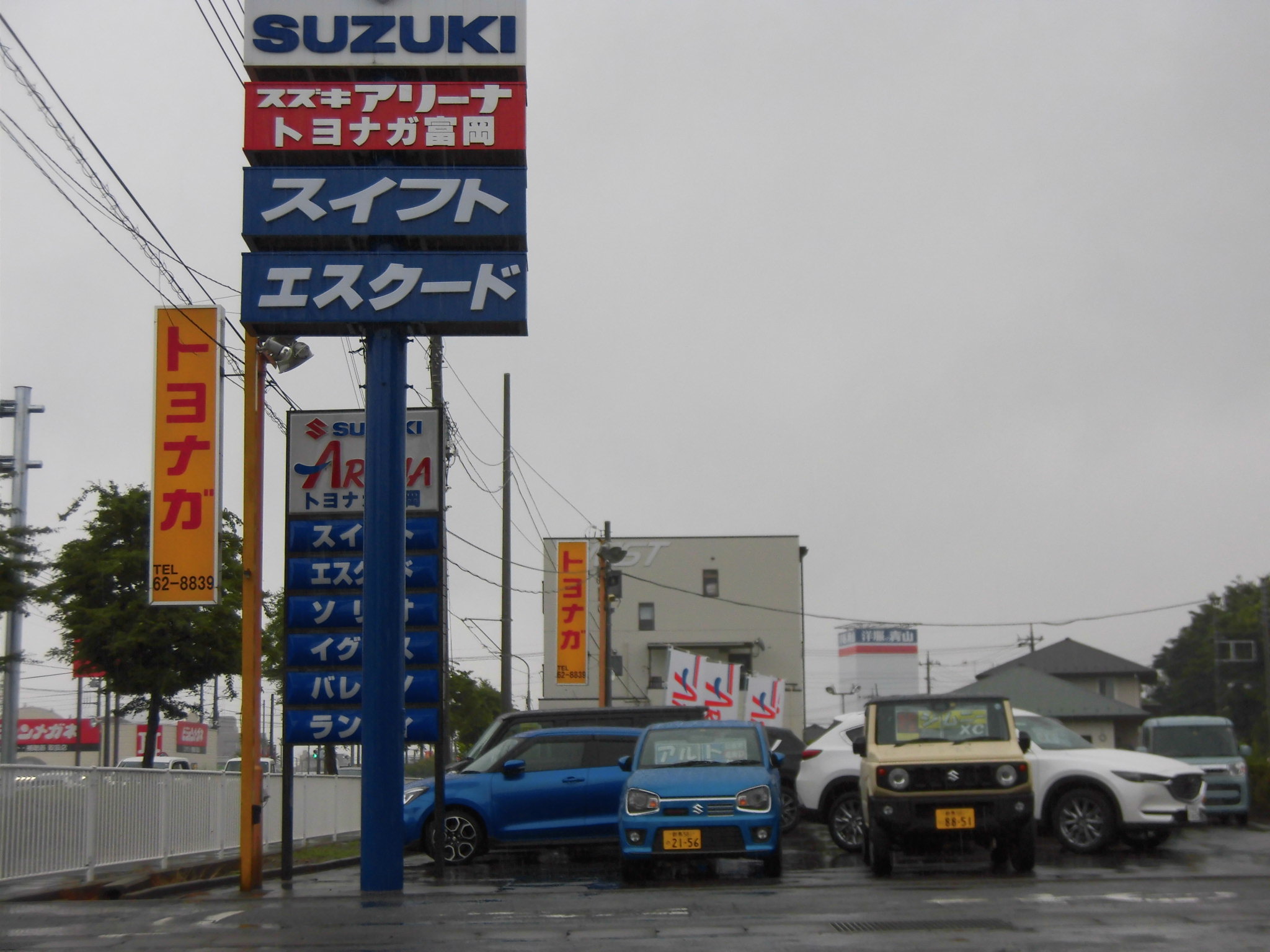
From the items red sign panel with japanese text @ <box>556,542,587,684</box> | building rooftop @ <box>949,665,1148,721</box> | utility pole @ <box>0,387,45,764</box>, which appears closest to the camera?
utility pole @ <box>0,387,45,764</box>

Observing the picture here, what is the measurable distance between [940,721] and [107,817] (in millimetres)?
8605

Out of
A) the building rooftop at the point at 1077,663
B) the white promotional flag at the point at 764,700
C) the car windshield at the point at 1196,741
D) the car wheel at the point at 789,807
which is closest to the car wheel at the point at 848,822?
the car wheel at the point at 789,807

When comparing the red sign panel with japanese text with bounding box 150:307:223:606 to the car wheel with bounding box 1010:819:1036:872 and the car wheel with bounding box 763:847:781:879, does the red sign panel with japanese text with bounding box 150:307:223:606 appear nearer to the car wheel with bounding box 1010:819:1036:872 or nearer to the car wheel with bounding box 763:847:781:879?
the car wheel with bounding box 763:847:781:879

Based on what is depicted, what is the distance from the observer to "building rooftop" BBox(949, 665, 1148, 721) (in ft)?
209

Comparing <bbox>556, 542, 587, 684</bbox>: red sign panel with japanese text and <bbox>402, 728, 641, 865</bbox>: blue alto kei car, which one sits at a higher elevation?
<bbox>556, 542, 587, 684</bbox>: red sign panel with japanese text

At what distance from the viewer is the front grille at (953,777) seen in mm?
12477

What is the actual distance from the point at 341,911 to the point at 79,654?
13.7 meters

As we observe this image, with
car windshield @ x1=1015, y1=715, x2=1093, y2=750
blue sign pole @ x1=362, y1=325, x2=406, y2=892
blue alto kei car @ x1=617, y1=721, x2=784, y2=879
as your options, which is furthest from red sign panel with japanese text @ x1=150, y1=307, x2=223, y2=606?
car windshield @ x1=1015, y1=715, x2=1093, y2=750

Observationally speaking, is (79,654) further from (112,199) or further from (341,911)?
(341,911)

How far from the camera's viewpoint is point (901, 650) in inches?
5477

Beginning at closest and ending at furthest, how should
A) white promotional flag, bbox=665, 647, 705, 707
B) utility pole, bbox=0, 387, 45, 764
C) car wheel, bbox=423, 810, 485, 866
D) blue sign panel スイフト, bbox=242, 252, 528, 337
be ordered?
blue sign panel スイフト, bbox=242, 252, 528, 337 → car wheel, bbox=423, 810, 485, 866 → utility pole, bbox=0, 387, 45, 764 → white promotional flag, bbox=665, 647, 705, 707

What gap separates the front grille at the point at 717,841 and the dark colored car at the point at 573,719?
4.57 meters

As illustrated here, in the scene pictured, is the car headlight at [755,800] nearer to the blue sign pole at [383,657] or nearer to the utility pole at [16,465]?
the blue sign pole at [383,657]

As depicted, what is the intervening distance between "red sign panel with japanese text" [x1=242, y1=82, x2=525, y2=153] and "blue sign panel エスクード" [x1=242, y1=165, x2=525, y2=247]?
0.20 meters
